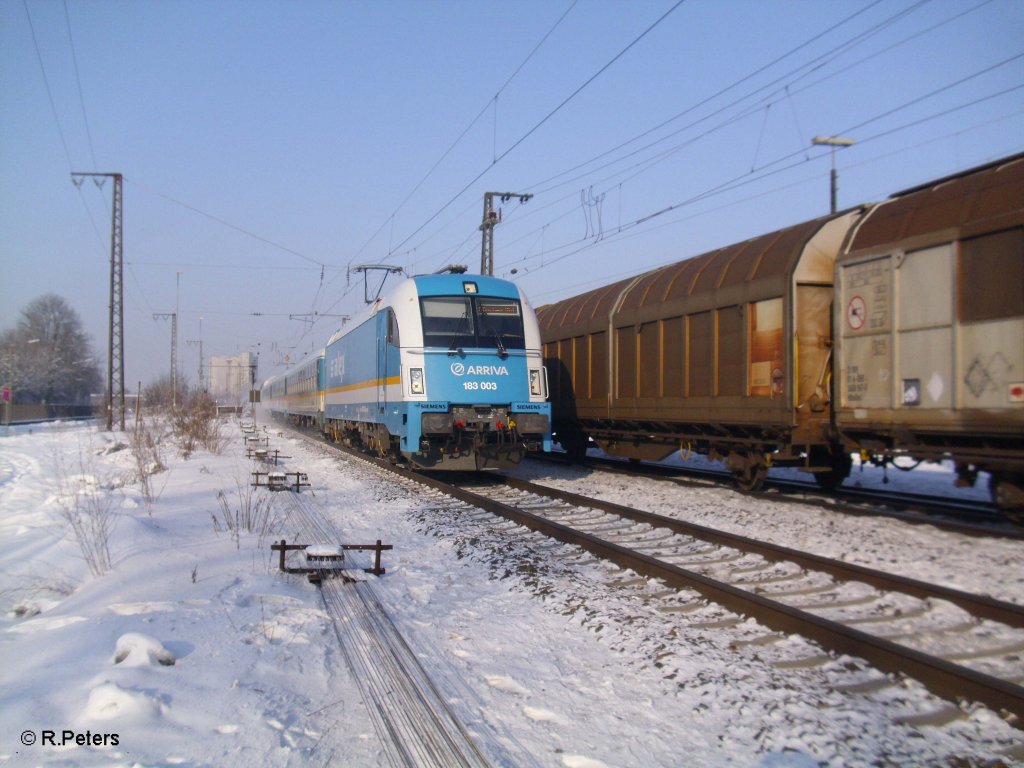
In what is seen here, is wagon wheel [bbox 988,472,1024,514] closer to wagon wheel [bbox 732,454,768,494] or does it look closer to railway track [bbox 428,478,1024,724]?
railway track [bbox 428,478,1024,724]

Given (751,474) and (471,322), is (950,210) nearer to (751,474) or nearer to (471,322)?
(751,474)

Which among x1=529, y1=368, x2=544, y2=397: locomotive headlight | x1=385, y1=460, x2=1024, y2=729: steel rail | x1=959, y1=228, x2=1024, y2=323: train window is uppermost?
x1=959, y1=228, x2=1024, y2=323: train window

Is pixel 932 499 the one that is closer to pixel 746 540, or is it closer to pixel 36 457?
pixel 746 540

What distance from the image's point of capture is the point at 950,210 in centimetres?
837

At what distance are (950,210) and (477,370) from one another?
23.9ft

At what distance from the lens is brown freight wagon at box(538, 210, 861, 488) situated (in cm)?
1019

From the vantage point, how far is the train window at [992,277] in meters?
7.45

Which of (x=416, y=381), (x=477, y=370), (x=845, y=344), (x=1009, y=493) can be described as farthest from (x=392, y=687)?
(x=477, y=370)

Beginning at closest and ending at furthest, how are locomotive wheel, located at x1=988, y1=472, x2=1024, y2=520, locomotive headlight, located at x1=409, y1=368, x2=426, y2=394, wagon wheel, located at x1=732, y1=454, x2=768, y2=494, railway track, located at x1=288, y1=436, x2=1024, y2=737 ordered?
railway track, located at x1=288, y1=436, x2=1024, y2=737 < locomotive wheel, located at x1=988, y1=472, x2=1024, y2=520 < wagon wheel, located at x1=732, y1=454, x2=768, y2=494 < locomotive headlight, located at x1=409, y1=368, x2=426, y2=394

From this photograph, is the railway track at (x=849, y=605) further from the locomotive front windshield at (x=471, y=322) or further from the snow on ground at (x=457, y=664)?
the locomotive front windshield at (x=471, y=322)

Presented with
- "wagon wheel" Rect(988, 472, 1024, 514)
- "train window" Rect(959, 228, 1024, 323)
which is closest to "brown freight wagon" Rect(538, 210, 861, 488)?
"wagon wheel" Rect(988, 472, 1024, 514)

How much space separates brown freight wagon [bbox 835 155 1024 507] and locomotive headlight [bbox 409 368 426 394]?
6494mm

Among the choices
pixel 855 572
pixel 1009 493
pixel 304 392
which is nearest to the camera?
pixel 855 572

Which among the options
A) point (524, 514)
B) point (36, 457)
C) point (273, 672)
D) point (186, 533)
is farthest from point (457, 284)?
point (36, 457)
